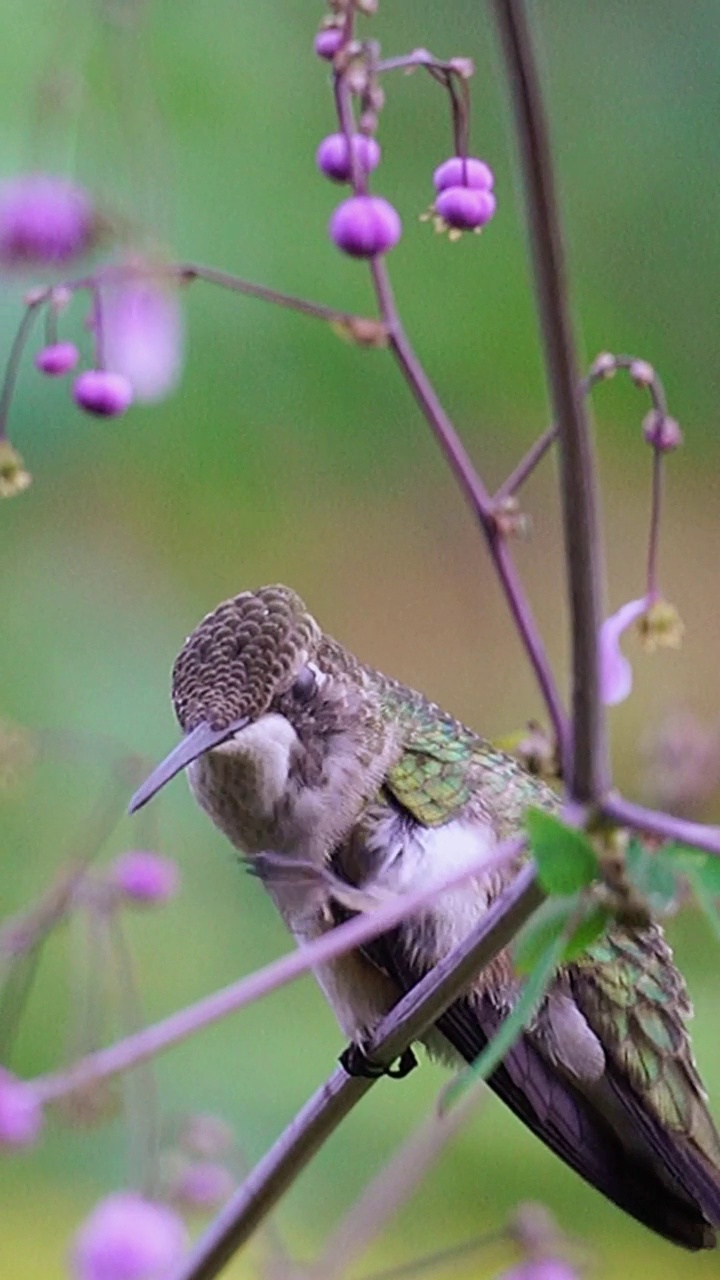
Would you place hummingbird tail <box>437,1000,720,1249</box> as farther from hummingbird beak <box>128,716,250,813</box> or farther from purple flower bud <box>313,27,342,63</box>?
purple flower bud <box>313,27,342,63</box>

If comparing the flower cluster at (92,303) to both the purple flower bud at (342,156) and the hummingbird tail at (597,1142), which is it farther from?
the hummingbird tail at (597,1142)

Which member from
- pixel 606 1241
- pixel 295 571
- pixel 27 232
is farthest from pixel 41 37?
pixel 27 232

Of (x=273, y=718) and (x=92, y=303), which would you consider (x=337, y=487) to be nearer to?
(x=273, y=718)

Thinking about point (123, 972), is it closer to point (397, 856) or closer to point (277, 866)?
point (277, 866)

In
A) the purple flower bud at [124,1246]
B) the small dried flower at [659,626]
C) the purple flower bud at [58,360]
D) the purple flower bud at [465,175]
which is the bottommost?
the purple flower bud at [124,1246]

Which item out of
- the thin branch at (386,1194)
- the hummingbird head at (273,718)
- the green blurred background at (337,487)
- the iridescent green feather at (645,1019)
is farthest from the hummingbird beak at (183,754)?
the green blurred background at (337,487)

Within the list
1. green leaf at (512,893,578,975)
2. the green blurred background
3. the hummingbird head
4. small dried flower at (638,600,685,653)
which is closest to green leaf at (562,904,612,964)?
green leaf at (512,893,578,975)
